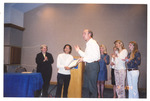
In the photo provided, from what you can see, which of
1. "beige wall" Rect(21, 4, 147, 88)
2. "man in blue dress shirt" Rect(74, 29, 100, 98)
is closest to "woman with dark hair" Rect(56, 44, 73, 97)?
"beige wall" Rect(21, 4, 147, 88)

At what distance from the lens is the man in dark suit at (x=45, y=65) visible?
295 cm

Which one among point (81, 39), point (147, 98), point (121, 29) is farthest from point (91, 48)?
point (147, 98)

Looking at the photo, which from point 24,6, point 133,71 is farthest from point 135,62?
point 24,6

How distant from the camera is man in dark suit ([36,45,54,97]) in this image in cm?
295

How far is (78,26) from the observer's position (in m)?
3.33

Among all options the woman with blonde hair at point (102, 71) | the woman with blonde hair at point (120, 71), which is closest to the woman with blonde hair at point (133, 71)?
the woman with blonde hair at point (120, 71)

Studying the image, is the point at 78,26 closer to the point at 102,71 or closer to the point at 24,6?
the point at 102,71

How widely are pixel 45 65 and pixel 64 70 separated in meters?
0.54

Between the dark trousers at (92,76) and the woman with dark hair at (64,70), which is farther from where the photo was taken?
the woman with dark hair at (64,70)

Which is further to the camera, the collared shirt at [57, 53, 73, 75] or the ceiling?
the ceiling

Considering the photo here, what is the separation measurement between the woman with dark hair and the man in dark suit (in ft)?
0.83

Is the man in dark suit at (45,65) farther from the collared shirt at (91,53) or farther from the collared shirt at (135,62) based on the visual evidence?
the collared shirt at (135,62)

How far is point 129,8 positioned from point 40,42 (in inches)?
89.5

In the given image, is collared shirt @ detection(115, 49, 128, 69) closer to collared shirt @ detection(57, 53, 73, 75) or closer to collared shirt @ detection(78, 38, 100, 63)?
Answer: collared shirt @ detection(78, 38, 100, 63)
